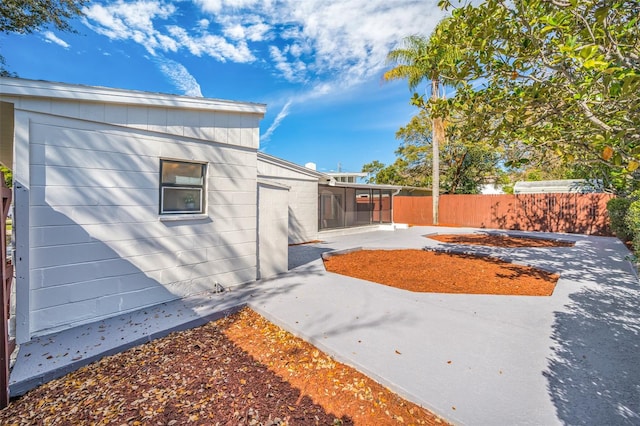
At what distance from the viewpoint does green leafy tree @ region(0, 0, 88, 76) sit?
7.49 metres

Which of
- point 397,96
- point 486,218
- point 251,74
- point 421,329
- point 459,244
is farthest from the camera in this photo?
point 486,218

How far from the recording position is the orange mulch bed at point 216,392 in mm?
2014

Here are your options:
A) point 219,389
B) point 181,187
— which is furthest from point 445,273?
point 181,187

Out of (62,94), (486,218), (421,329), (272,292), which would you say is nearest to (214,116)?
(62,94)

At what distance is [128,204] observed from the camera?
3877mm

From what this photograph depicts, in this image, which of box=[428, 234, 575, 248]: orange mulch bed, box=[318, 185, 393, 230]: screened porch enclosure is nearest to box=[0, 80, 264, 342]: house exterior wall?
box=[318, 185, 393, 230]: screened porch enclosure

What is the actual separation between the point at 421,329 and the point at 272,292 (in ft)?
8.45

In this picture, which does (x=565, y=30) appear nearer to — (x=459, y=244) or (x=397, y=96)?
(x=459, y=244)

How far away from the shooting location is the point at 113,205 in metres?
3.76

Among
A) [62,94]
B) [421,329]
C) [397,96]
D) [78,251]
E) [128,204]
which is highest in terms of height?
[397,96]

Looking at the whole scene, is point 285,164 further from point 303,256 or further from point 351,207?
point 351,207

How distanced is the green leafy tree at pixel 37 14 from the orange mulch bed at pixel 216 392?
10.4 meters

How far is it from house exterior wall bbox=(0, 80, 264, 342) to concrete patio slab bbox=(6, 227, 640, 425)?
0.39 meters

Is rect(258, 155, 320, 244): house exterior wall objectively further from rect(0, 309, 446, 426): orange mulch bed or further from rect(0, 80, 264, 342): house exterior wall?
rect(0, 309, 446, 426): orange mulch bed
